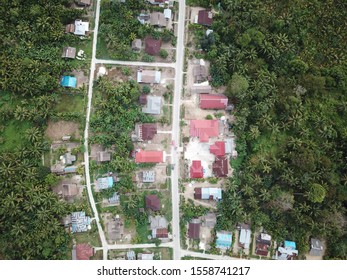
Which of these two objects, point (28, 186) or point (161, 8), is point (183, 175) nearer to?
point (28, 186)

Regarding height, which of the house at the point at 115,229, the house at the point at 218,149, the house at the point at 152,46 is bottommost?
the house at the point at 115,229

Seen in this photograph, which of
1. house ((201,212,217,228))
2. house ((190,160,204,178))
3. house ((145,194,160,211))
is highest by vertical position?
house ((190,160,204,178))

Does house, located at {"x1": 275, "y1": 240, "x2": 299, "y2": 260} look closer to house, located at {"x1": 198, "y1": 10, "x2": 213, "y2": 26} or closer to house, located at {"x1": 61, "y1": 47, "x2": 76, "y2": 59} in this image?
house, located at {"x1": 198, "y1": 10, "x2": 213, "y2": 26}

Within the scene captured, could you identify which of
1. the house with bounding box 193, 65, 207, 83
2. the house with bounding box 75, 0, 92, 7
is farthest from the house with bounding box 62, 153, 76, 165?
the house with bounding box 75, 0, 92, 7

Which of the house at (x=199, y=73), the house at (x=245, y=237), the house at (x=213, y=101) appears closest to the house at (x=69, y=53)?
the house at (x=199, y=73)

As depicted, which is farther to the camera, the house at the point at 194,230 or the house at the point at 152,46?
the house at the point at 152,46

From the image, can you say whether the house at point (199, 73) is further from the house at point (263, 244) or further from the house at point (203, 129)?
the house at point (263, 244)

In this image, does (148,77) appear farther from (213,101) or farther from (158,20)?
(213,101)

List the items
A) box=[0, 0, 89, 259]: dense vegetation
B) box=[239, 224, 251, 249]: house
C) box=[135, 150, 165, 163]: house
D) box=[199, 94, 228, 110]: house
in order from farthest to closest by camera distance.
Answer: box=[199, 94, 228, 110]: house, box=[135, 150, 165, 163]: house, box=[239, 224, 251, 249]: house, box=[0, 0, 89, 259]: dense vegetation
